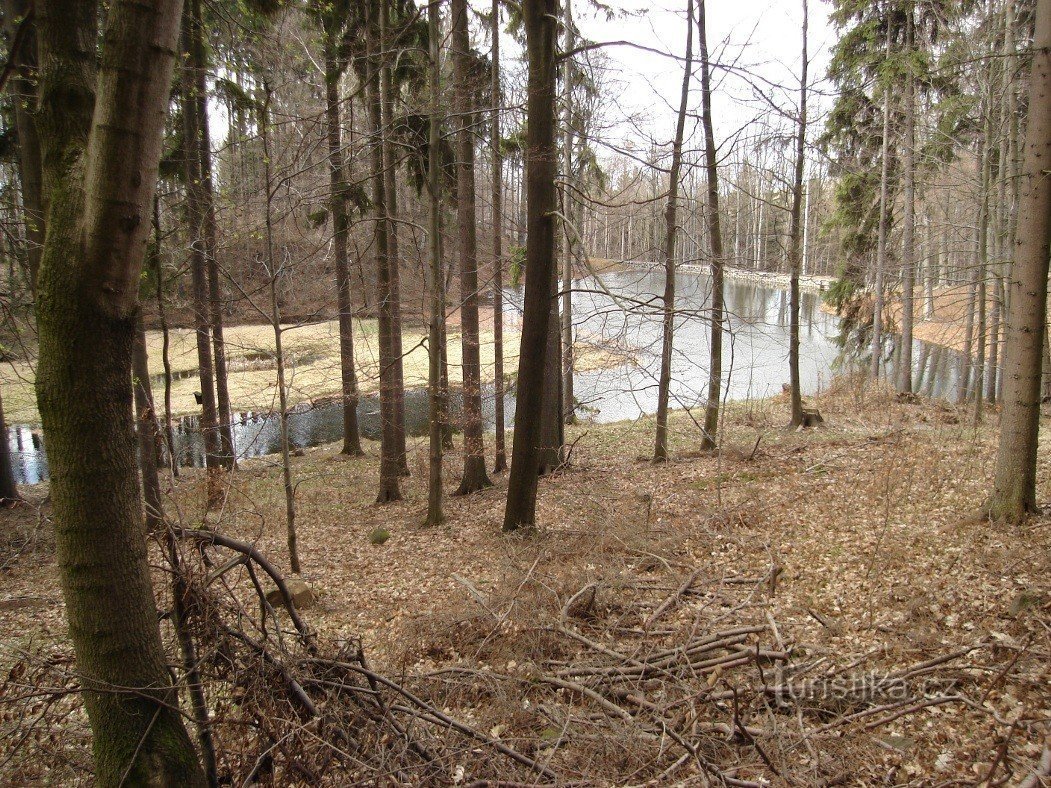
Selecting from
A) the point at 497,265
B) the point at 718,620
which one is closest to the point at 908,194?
the point at 497,265

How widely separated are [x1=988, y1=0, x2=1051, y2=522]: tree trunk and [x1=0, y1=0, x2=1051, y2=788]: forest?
0.09ft

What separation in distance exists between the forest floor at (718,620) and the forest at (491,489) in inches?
1.6

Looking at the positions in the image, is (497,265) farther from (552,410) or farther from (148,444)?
(148,444)

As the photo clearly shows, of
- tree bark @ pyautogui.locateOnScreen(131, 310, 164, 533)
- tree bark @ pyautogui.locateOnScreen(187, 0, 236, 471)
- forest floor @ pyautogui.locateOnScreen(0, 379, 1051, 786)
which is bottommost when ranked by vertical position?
forest floor @ pyautogui.locateOnScreen(0, 379, 1051, 786)

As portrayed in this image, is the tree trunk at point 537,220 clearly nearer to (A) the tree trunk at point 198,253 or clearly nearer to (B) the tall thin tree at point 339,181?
(B) the tall thin tree at point 339,181

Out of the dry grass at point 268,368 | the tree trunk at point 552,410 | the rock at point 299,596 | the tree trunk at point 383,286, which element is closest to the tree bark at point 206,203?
the rock at point 299,596

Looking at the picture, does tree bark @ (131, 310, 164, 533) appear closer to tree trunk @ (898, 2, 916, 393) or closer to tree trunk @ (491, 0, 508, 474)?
tree trunk @ (491, 0, 508, 474)

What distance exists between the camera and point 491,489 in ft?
40.2

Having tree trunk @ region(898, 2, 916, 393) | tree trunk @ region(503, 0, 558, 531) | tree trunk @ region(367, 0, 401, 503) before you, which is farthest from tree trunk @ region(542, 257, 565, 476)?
tree trunk @ region(898, 2, 916, 393)

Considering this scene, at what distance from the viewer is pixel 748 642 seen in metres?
4.66

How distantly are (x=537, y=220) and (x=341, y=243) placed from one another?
772 cm

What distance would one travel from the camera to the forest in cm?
209

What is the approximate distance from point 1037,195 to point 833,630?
4.58m

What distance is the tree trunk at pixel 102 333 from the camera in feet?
6.28
